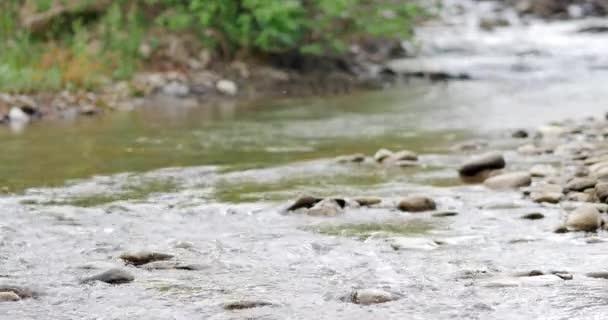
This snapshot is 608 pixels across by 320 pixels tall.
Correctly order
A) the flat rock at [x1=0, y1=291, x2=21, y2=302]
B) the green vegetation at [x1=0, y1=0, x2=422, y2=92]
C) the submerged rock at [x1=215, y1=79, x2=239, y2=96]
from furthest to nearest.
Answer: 1. the submerged rock at [x1=215, y1=79, x2=239, y2=96]
2. the green vegetation at [x1=0, y1=0, x2=422, y2=92]
3. the flat rock at [x1=0, y1=291, x2=21, y2=302]

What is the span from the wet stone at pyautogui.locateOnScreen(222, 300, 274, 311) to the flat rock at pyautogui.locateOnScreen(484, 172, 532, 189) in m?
2.45

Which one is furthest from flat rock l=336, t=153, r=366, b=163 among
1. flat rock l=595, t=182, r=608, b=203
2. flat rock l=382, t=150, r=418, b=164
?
flat rock l=595, t=182, r=608, b=203

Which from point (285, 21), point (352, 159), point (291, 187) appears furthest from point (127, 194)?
point (285, 21)

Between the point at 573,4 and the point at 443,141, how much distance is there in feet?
53.9

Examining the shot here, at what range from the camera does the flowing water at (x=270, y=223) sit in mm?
2951

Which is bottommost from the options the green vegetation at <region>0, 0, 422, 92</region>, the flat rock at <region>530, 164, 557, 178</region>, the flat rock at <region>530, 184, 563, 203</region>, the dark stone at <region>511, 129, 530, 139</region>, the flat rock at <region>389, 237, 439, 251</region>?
the dark stone at <region>511, 129, 530, 139</region>

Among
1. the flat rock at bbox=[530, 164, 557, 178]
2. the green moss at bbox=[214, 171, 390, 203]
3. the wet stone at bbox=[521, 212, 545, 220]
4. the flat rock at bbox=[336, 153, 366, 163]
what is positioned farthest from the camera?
the flat rock at bbox=[336, 153, 366, 163]

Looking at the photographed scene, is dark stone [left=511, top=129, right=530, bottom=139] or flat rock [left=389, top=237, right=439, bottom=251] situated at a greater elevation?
flat rock [left=389, top=237, right=439, bottom=251]

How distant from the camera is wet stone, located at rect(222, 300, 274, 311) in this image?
2.89 meters

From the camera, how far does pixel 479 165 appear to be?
5.59 meters

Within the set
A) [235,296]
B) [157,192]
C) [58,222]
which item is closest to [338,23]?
[157,192]

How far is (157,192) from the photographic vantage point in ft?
16.9

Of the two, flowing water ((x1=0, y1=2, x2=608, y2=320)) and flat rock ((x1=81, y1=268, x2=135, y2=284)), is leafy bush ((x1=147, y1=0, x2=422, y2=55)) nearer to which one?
flowing water ((x1=0, y1=2, x2=608, y2=320))

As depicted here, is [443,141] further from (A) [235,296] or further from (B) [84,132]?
(A) [235,296]
